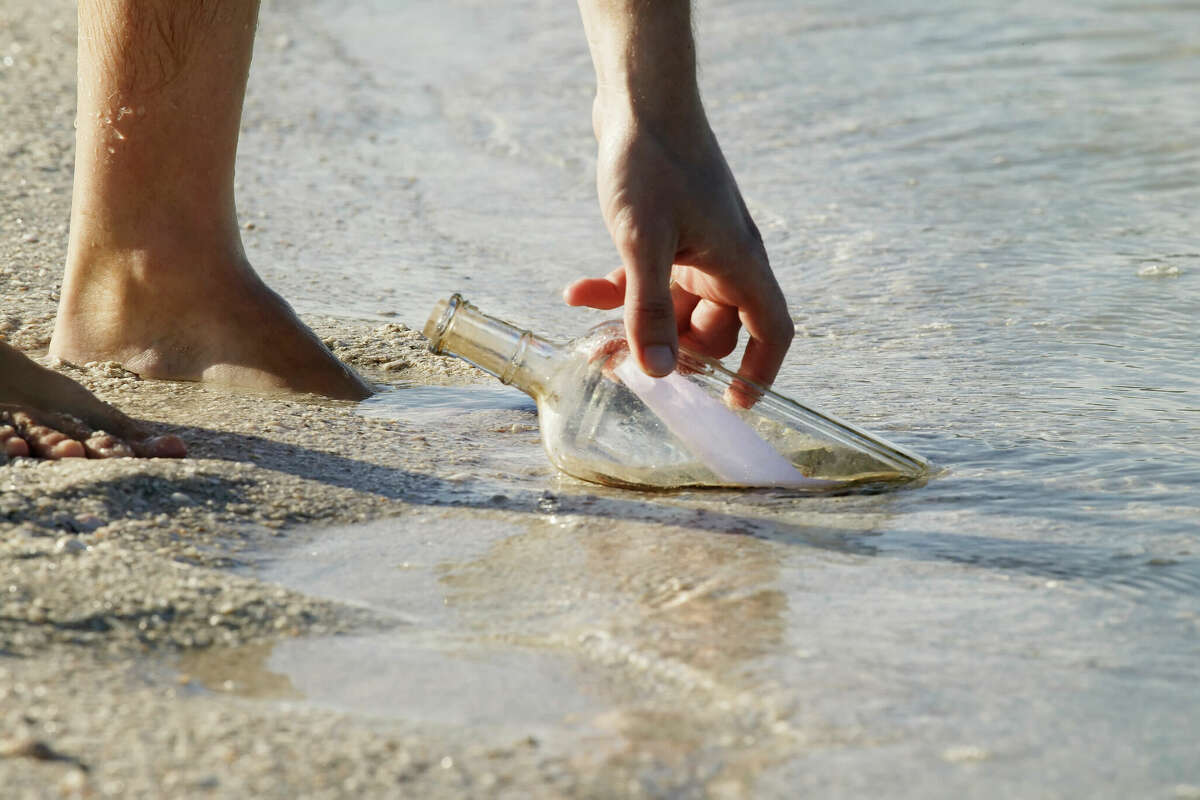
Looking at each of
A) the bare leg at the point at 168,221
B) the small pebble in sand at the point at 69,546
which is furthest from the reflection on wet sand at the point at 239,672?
the bare leg at the point at 168,221

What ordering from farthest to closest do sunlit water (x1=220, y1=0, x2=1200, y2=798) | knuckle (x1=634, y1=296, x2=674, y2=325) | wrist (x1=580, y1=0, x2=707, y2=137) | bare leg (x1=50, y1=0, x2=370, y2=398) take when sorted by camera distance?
bare leg (x1=50, y1=0, x2=370, y2=398) → wrist (x1=580, y1=0, x2=707, y2=137) → knuckle (x1=634, y1=296, x2=674, y2=325) → sunlit water (x1=220, y1=0, x2=1200, y2=798)

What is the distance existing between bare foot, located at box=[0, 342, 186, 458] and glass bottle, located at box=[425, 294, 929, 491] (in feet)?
1.47

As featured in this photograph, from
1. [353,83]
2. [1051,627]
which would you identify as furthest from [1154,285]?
[353,83]

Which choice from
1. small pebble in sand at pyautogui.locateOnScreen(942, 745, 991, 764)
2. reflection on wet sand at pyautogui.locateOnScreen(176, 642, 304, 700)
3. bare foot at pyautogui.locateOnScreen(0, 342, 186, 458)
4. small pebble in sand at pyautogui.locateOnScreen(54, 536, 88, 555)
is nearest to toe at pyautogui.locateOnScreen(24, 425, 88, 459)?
bare foot at pyautogui.locateOnScreen(0, 342, 186, 458)

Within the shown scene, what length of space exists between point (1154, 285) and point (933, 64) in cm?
314

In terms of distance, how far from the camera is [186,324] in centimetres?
246

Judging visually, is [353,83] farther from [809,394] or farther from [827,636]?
[827,636]

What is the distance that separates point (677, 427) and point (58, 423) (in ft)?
2.89

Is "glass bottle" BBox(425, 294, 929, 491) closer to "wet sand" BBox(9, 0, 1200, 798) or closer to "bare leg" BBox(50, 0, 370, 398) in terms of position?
"wet sand" BBox(9, 0, 1200, 798)

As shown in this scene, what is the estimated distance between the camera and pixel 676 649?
1428 millimetres

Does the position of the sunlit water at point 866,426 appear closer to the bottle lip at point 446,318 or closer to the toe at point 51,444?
the bottle lip at point 446,318

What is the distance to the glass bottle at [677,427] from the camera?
193cm

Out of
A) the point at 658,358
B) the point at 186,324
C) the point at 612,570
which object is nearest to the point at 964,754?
the point at 612,570

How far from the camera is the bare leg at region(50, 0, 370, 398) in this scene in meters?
2.43
